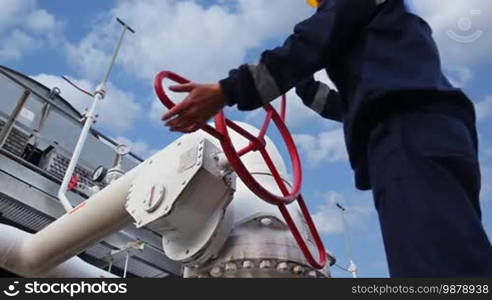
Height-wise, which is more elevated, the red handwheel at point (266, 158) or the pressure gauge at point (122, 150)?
the pressure gauge at point (122, 150)

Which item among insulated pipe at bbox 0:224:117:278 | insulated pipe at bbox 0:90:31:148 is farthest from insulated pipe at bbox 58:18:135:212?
insulated pipe at bbox 0:224:117:278

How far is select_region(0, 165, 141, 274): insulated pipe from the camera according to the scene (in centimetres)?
137

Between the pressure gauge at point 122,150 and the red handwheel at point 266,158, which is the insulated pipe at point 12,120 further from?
the red handwheel at point 266,158

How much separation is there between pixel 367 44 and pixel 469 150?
0.28 metres

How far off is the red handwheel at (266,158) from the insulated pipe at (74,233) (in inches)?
15.2

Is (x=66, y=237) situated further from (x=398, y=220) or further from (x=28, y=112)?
(x=28, y=112)

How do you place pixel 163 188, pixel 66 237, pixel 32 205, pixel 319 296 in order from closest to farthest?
pixel 319 296
pixel 163 188
pixel 66 237
pixel 32 205

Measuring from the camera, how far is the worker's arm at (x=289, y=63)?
91cm

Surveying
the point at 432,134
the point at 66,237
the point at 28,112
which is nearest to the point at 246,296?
the point at 432,134

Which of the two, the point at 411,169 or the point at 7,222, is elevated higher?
the point at 7,222

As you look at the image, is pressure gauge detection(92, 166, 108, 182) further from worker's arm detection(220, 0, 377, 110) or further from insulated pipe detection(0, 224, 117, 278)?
worker's arm detection(220, 0, 377, 110)

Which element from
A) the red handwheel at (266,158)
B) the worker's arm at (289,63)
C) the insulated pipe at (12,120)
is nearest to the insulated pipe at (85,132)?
the insulated pipe at (12,120)

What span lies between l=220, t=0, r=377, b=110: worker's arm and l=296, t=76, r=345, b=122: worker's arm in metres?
0.27

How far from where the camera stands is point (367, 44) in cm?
96
